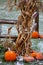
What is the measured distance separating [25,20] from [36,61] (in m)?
0.52

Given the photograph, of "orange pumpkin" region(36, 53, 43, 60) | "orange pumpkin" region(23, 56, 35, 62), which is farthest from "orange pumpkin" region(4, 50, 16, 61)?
"orange pumpkin" region(36, 53, 43, 60)

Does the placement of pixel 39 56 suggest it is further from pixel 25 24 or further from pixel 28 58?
pixel 25 24

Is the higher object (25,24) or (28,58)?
(25,24)

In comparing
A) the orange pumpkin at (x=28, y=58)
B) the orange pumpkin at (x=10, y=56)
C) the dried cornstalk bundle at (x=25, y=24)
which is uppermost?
the dried cornstalk bundle at (x=25, y=24)

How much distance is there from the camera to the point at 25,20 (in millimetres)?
3131

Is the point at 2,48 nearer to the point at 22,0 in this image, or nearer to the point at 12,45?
the point at 12,45

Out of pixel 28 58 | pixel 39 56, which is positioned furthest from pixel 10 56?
pixel 39 56

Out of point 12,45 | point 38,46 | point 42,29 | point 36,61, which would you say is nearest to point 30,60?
point 36,61

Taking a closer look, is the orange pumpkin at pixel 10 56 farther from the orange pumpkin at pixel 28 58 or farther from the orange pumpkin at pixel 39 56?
the orange pumpkin at pixel 39 56

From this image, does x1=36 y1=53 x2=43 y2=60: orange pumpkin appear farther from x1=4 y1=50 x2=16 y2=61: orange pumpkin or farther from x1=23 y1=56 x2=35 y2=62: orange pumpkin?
x1=4 y1=50 x2=16 y2=61: orange pumpkin

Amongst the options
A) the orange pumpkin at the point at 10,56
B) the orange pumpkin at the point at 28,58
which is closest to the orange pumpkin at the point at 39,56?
the orange pumpkin at the point at 28,58

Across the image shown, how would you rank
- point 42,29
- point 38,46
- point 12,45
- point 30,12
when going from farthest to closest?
1. point 42,29
2. point 38,46
3. point 12,45
4. point 30,12

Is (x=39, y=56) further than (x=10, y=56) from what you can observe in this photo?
Yes

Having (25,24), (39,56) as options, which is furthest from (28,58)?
(25,24)
